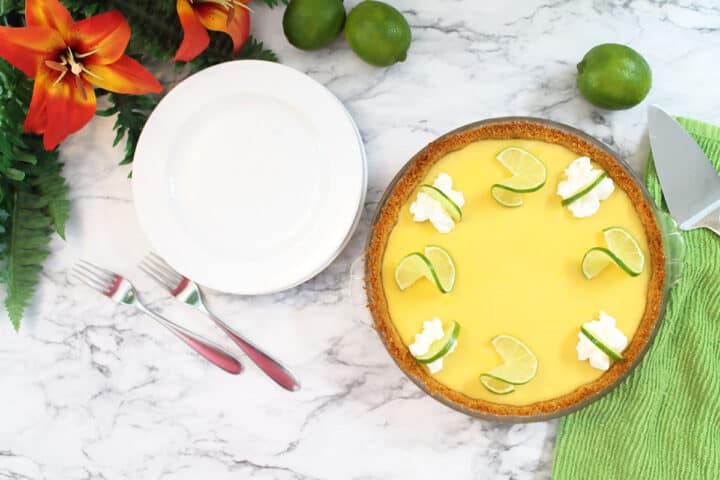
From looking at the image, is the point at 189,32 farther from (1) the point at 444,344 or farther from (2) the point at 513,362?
(2) the point at 513,362

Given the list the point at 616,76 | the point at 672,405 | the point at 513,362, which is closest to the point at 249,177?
the point at 513,362

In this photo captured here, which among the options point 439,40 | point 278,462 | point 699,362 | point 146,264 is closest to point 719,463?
point 699,362

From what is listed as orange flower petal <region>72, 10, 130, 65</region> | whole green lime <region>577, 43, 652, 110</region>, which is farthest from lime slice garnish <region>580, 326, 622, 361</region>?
orange flower petal <region>72, 10, 130, 65</region>

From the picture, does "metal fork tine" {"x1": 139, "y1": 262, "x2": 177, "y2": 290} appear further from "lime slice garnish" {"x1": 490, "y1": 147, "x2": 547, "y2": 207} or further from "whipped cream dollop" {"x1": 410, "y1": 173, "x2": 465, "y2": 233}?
"lime slice garnish" {"x1": 490, "y1": 147, "x2": 547, "y2": 207}

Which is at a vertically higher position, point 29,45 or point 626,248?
point 29,45

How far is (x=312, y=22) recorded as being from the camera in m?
1.73

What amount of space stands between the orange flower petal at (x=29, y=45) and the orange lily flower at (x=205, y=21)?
24cm

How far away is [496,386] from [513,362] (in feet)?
0.21

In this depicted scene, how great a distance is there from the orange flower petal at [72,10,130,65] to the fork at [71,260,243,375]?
1.92 ft

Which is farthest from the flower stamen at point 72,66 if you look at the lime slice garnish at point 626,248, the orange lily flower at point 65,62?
the lime slice garnish at point 626,248

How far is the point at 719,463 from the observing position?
5.55 ft

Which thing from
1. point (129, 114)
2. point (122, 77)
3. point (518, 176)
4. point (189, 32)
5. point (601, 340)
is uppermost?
point (189, 32)

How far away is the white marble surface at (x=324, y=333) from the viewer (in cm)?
181

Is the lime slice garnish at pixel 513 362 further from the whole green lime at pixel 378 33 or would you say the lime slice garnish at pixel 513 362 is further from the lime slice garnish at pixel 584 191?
the whole green lime at pixel 378 33
